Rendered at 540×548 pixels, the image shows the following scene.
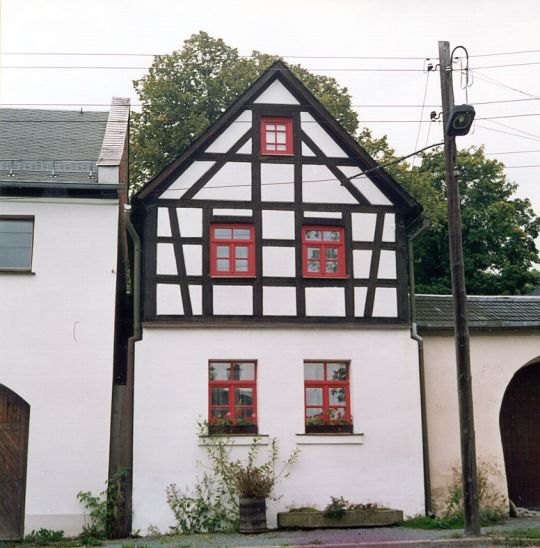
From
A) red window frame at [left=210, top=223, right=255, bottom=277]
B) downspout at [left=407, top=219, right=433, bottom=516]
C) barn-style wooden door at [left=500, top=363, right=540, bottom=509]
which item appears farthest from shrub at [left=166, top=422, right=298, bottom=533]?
barn-style wooden door at [left=500, top=363, right=540, bottom=509]

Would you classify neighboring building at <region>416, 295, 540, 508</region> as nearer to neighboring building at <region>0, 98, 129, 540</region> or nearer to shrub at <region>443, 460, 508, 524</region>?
shrub at <region>443, 460, 508, 524</region>

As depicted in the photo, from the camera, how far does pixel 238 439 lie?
57.8 feet

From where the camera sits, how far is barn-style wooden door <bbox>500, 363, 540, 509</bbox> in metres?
20.2

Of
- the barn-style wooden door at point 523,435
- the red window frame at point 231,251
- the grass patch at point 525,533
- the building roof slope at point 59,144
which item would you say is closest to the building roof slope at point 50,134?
the building roof slope at point 59,144

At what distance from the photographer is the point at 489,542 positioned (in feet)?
48.1

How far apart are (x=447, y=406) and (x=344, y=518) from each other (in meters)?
3.57

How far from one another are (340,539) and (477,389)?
5.25m

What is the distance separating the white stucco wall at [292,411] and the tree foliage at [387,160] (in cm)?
1316

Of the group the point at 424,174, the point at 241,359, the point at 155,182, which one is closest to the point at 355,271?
the point at 241,359

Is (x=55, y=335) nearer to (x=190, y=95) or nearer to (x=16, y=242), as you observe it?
(x=16, y=242)

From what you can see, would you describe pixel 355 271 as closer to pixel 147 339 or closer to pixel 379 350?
pixel 379 350

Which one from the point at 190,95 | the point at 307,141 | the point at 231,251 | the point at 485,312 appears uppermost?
the point at 190,95

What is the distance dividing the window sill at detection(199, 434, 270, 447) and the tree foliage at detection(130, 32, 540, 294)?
14.8 meters

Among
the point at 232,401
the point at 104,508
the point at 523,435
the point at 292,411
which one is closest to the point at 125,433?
the point at 104,508
